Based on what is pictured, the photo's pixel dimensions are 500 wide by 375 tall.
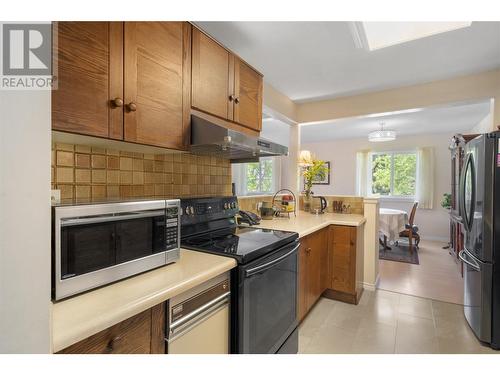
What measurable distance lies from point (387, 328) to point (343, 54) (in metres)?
2.42

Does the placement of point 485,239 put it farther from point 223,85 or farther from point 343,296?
point 223,85

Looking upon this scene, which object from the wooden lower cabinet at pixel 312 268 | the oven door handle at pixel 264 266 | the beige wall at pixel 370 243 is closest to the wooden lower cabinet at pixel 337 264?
the wooden lower cabinet at pixel 312 268

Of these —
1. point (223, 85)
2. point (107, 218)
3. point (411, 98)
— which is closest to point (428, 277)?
point (411, 98)

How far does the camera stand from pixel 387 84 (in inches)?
109

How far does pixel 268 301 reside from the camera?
1322mm

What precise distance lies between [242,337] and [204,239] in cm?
60

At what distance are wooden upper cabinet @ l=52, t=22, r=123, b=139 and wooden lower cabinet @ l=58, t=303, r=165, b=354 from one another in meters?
0.69

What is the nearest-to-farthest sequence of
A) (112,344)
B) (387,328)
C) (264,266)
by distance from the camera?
1. (112,344)
2. (264,266)
3. (387,328)

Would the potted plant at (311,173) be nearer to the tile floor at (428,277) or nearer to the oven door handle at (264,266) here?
the tile floor at (428,277)

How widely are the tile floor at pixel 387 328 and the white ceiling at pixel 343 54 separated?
7.79 ft

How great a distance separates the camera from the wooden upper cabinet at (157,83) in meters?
1.06
